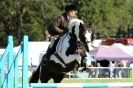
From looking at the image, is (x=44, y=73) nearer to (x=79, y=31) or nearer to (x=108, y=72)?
(x=79, y=31)

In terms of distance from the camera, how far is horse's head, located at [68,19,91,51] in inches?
289

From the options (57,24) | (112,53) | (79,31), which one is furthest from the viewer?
(112,53)

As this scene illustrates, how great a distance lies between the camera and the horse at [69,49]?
7199 millimetres

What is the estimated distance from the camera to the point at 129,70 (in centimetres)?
1992

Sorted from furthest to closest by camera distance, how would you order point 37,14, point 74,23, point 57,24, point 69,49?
point 37,14 < point 57,24 < point 74,23 < point 69,49

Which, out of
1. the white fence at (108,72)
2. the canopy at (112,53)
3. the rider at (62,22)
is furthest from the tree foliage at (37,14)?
the rider at (62,22)

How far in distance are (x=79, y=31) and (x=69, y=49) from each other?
0.32 meters

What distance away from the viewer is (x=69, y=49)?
7.30 metres

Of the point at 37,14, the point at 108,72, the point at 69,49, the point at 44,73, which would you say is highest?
the point at 37,14

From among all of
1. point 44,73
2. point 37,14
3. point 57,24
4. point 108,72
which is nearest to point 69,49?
point 57,24

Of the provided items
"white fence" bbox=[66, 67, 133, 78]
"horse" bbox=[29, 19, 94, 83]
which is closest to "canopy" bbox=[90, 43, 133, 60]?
"white fence" bbox=[66, 67, 133, 78]

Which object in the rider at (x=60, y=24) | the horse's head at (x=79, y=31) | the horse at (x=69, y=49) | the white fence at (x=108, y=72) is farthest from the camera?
the white fence at (x=108, y=72)

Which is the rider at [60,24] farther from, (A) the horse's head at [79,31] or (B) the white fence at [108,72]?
(B) the white fence at [108,72]

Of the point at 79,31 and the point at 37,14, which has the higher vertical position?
the point at 37,14
